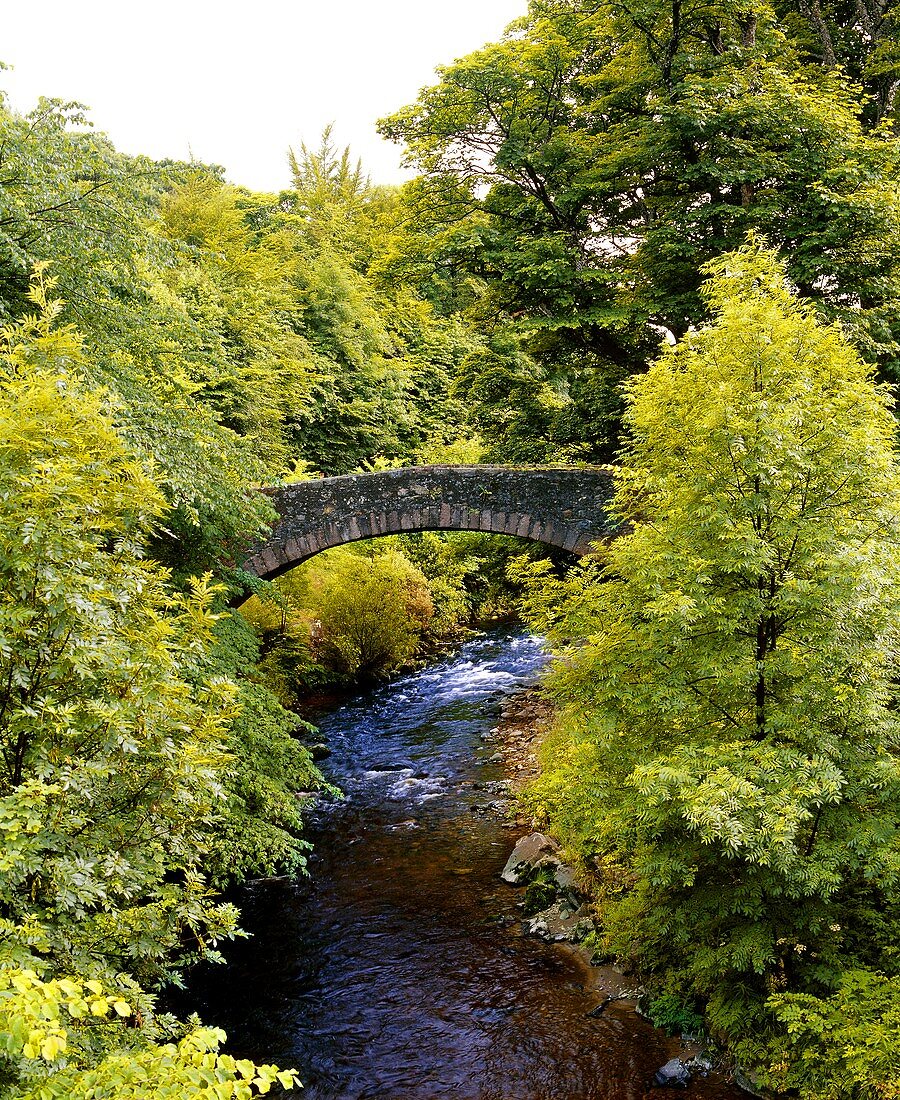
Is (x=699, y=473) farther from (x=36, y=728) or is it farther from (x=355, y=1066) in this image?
(x=355, y=1066)

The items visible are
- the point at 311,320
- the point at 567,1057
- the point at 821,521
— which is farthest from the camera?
the point at 311,320

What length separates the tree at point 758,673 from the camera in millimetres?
5336

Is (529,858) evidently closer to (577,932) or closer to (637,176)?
(577,932)

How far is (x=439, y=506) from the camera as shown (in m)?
12.9

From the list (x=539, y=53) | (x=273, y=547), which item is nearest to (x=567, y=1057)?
(x=273, y=547)

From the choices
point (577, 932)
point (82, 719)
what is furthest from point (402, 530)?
point (82, 719)

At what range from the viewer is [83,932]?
11.1 ft

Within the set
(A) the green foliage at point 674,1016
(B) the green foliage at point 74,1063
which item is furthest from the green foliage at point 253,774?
(B) the green foliage at point 74,1063

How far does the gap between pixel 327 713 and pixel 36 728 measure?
12.7m

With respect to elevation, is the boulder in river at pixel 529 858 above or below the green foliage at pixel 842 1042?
below

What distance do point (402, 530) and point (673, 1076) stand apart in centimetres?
869

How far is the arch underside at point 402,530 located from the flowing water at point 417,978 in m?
3.78

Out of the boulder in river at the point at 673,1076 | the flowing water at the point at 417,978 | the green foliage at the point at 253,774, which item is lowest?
the flowing water at the point at 417,978

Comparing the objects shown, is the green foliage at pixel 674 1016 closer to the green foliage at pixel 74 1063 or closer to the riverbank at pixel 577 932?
the riverbank at pixel 577 932
